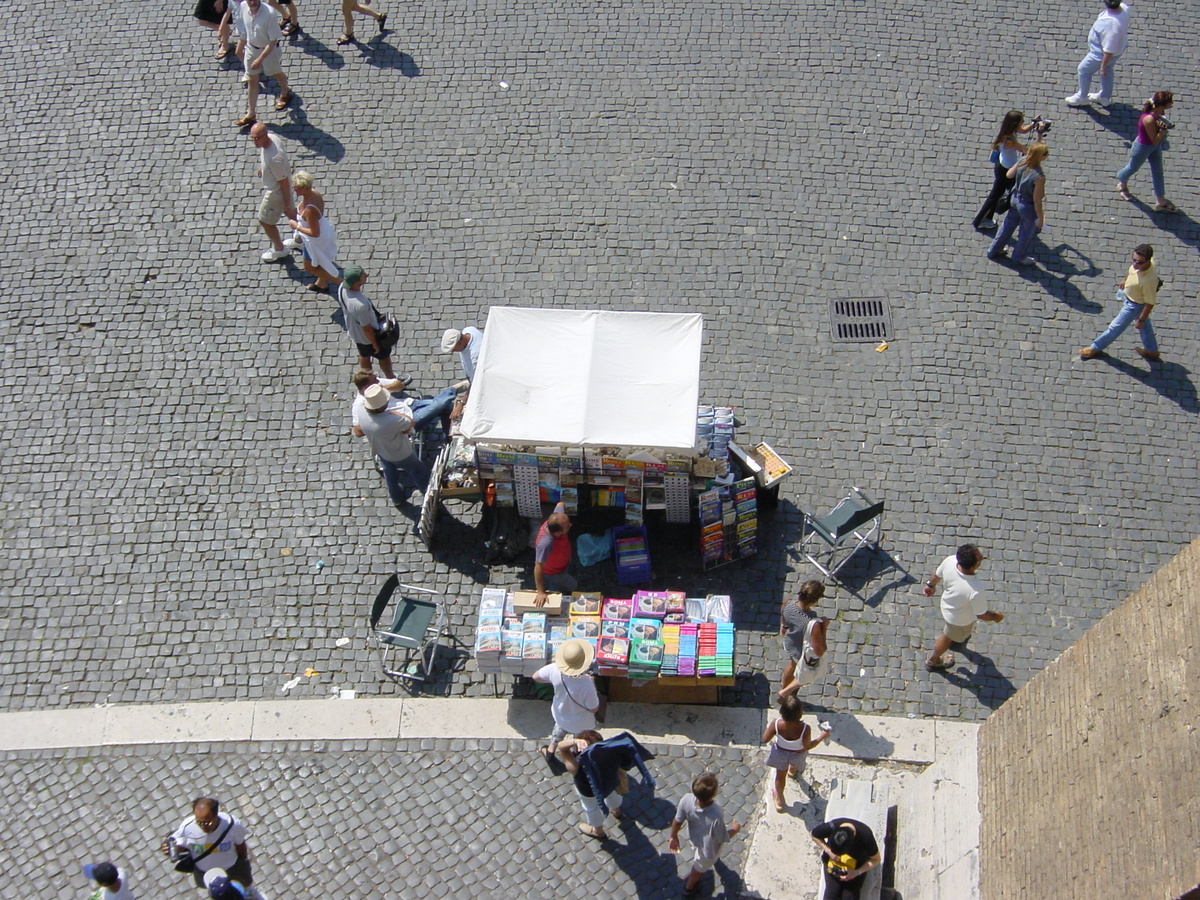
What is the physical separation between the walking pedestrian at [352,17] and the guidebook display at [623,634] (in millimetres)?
8895

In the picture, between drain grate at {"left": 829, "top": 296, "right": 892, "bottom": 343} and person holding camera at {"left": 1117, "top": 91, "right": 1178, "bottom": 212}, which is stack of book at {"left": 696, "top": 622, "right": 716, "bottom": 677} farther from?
person holding camera at {"left": 1117, "top": 91, "right": 1178, "bottom": 212}

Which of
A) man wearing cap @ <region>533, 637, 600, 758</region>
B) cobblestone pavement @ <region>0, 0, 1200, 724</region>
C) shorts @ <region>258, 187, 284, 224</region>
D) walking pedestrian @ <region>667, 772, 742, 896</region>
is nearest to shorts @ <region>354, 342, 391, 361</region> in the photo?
cobblestone pavement @ <region>0, 0, 1200, 724</region>

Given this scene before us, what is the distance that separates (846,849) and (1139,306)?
6705 mm

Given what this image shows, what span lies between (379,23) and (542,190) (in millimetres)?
3851

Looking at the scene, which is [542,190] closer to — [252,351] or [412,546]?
[252,351]

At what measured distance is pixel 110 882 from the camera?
7254mm

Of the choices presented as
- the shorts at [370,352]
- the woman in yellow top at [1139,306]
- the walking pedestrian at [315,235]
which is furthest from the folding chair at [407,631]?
the woman in yellow top at [1139,306]

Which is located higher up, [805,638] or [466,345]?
[466,345]

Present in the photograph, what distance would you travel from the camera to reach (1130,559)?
9883 mm

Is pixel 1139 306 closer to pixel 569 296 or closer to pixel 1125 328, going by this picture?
pixel 1125 328

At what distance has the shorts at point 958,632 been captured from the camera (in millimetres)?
8828

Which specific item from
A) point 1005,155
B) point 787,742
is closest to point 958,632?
point 787,742

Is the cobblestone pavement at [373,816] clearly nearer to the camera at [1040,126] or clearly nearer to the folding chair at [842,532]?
the folding chair at [842,532]

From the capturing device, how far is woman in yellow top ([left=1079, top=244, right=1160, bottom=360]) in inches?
424
